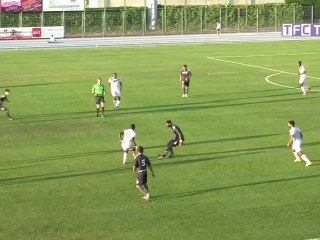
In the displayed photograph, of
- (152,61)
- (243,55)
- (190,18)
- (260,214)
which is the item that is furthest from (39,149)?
(190,18)

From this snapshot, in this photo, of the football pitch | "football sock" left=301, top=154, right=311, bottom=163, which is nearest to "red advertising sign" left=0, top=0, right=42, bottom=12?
the football pitch

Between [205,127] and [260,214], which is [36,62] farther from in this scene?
[260,214]

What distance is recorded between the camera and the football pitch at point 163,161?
20.2 meters

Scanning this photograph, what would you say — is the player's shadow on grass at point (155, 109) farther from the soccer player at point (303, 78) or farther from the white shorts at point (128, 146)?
the white shorts at point (128, 146)

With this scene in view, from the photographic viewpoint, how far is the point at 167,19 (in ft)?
320

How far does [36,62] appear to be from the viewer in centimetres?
6288

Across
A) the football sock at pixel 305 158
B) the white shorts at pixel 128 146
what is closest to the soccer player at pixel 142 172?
the white shorts at pixel 128 146

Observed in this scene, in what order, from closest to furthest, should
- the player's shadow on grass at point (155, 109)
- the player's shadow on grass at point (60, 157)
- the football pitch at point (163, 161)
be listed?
1. the football pitch at point (163, 161)
2. the player's shadow on grass at point (60, 157)
3. the player's shadow on grass at point (155, 109)

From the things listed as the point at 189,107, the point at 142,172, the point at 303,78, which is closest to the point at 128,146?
the point at 142,172

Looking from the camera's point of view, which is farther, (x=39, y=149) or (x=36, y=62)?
(x=36, y=62)

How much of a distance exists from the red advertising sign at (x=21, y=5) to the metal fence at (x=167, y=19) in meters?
0.54

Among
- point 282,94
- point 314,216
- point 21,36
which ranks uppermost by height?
point 21,36

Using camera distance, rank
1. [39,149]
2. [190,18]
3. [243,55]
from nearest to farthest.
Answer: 1. [39,149]
2. [243,55]
3. [190,18]

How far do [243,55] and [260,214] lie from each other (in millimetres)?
47501
